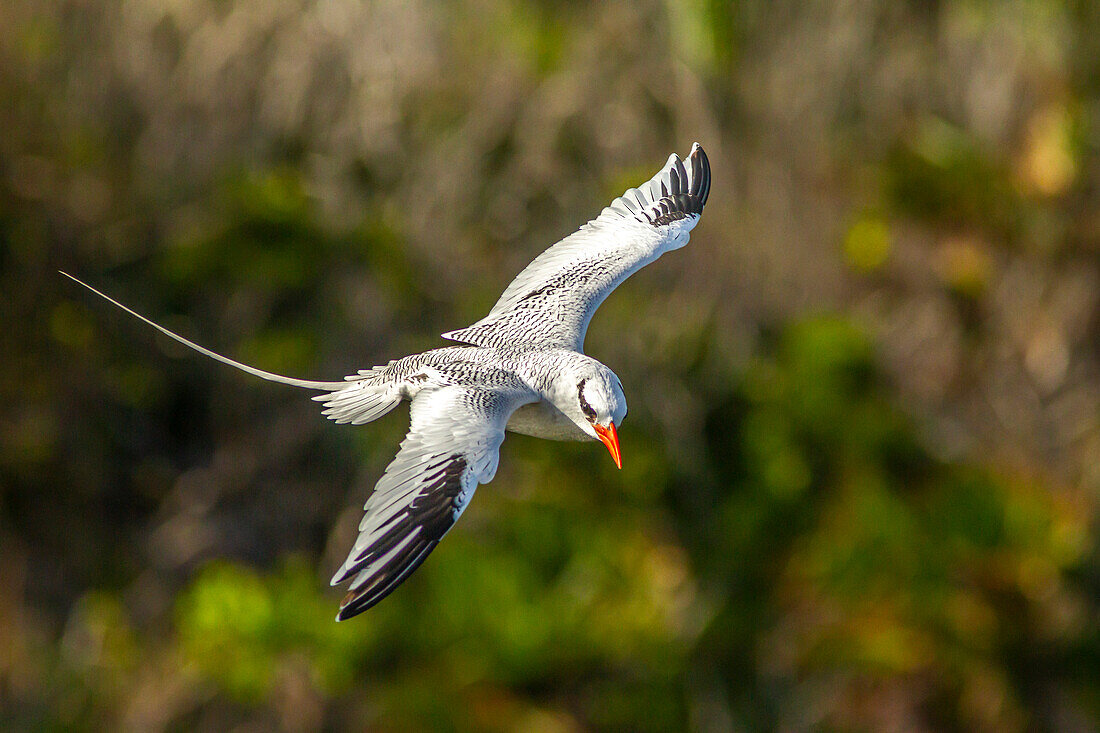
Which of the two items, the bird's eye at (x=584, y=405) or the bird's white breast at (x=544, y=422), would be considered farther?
the bird's white breast at (x=544, y=422)

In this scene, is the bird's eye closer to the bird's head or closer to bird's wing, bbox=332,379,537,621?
the bird's head

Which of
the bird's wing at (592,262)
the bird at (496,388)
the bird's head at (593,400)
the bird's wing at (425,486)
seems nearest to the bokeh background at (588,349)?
the bird's wing at (592,262)

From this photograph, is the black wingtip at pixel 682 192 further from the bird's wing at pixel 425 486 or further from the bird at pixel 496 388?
the bird's wing at pixel 425 486

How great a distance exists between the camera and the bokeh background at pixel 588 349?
987 cm

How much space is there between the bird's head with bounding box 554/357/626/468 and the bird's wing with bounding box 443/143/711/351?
0.46 meters

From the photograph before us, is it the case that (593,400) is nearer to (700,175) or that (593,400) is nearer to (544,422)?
(544,422)

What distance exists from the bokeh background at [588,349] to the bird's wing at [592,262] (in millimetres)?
4355

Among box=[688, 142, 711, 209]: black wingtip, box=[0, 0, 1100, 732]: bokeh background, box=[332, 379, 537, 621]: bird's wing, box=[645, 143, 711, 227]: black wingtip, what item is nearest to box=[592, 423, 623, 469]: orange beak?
box=[332, 379, 537, 621]: bird's wing

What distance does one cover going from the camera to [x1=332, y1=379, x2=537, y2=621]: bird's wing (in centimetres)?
328

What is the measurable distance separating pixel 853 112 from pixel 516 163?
3.04 meters

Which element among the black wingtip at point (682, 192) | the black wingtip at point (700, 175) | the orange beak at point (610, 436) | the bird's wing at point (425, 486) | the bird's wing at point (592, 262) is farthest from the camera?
the black wingtip at point (700, 175)

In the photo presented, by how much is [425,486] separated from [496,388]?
1.67 feet

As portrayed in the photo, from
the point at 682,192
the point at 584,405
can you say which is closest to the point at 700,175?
the point at 682,192

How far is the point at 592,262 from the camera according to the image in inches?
202
